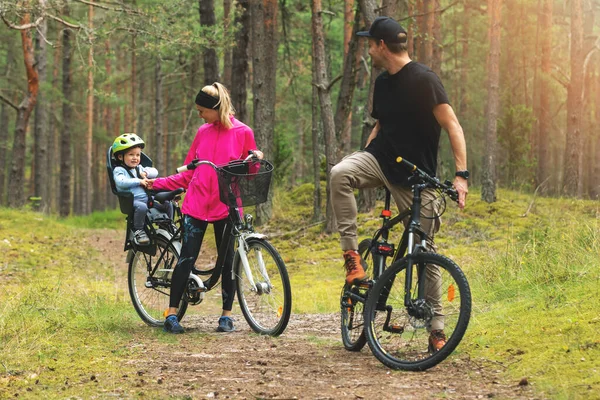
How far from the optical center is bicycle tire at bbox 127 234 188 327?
281 inches

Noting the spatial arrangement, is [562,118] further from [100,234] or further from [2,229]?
[2,229]

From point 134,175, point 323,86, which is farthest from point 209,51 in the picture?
point 134,175

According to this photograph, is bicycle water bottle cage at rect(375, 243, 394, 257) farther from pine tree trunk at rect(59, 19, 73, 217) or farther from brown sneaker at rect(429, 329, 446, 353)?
pine tree trunk at rect(59, 19, 73, 217)

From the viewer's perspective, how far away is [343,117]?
17000 millimetres

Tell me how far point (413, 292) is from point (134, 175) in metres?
3.23

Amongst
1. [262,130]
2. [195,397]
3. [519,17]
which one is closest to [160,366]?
[195,397]

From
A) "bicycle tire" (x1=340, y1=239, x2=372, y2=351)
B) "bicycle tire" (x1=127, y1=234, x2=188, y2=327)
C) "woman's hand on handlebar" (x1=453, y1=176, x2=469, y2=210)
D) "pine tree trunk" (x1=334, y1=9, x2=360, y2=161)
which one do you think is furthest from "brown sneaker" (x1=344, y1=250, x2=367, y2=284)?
"pine tree trunk" (x1=334, y1=9, x2=360, y2=161)

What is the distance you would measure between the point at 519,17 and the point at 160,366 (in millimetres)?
30594

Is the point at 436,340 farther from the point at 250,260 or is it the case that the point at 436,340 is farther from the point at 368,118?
the point at 368,118

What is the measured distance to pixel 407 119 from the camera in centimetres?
514

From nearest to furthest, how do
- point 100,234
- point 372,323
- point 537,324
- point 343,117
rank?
point 372,323, point 537,324, point 343,117, point 100,234

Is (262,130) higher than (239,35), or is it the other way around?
(239,35)

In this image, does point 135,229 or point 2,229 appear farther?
point 2,229

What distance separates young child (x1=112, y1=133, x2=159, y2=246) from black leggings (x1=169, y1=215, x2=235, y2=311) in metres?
0.54
